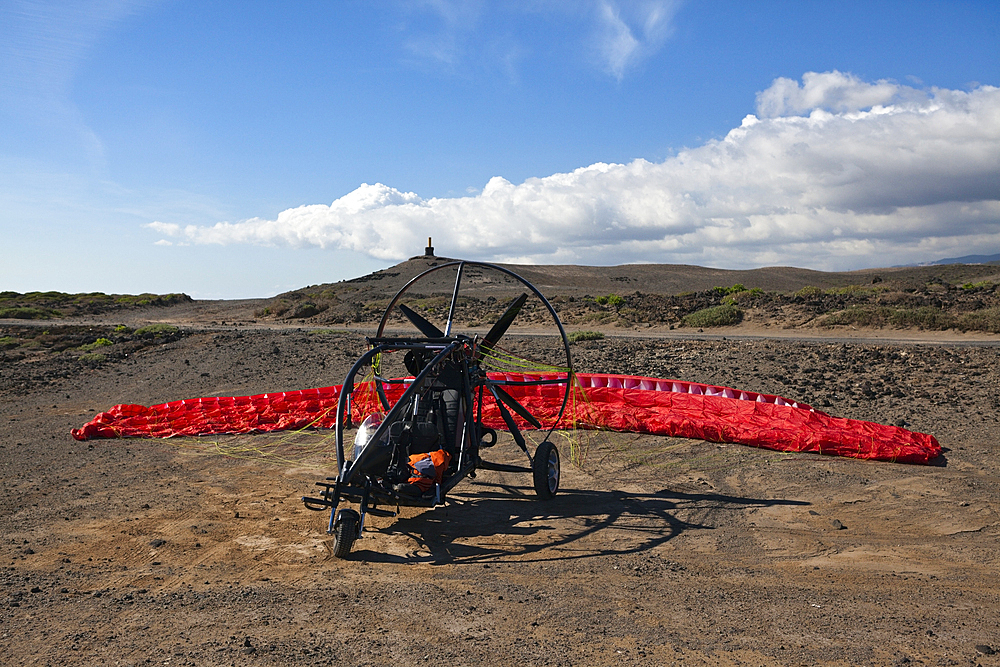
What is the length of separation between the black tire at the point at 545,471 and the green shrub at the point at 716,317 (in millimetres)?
23252

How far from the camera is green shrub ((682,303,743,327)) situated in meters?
31.7

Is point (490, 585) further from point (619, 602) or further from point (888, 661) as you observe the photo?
point (888, 661)

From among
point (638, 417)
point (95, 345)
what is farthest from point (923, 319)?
point (95, 345)

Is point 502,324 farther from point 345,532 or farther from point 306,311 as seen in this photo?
point 306,311

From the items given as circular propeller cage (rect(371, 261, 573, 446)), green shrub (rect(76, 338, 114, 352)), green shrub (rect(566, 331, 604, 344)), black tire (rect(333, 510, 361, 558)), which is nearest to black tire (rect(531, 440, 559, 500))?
circular propeller cage (rect(371, 261, 573, 446))

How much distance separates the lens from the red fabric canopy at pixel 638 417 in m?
12.2

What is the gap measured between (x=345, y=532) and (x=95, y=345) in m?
30.1

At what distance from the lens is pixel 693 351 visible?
2292cm

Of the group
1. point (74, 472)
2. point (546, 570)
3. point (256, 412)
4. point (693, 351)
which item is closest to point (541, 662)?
point (546, 570)

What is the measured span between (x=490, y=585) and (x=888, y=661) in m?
3.66

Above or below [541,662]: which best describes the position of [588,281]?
above

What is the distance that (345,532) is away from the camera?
25.4 ft

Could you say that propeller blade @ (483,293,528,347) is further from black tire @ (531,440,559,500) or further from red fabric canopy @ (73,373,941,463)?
black tire @ (531,440,559,500)

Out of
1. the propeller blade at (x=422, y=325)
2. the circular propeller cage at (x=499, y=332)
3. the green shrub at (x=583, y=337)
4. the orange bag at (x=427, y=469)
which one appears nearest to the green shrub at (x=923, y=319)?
the green shrub at (x=583, y=337)
